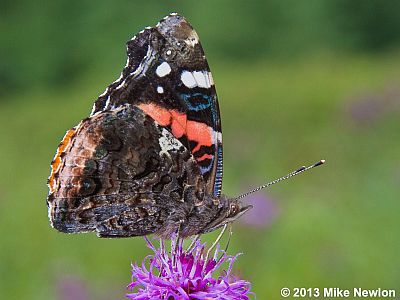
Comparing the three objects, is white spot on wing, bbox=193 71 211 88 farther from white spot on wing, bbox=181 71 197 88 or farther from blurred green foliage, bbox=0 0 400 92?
blurred green foliage, bbox=0 0 400 92

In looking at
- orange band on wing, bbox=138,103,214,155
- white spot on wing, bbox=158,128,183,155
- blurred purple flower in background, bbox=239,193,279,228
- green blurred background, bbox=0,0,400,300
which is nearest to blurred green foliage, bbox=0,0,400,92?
green blurred background, bbox=0,0,400,300

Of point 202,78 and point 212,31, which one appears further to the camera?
point 212,31

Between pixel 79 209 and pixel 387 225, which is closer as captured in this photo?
pixel 79 209

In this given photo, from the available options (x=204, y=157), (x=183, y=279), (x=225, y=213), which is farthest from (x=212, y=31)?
(x=183, y=279)

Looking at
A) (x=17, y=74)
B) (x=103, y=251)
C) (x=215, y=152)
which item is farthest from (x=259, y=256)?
(x=17, y=74)

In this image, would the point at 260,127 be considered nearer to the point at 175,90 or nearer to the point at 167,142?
the point at 175,90

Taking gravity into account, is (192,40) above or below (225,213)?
above

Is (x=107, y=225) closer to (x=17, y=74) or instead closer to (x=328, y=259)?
(x=328, y=259)
